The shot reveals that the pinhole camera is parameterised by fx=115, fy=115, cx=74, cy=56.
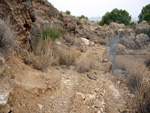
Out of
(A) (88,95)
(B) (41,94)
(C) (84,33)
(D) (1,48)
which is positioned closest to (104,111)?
(A) (88,95)

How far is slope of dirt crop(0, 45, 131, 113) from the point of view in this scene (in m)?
2.26

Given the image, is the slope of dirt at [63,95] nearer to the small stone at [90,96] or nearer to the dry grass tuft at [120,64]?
the small stone at [90,96]

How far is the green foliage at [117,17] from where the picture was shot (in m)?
41.6

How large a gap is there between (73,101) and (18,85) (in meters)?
1.28

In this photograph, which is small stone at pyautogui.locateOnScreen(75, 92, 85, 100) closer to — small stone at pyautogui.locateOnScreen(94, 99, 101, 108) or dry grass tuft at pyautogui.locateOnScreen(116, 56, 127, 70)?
small stone at pyautogui.locateOnScreen(94, 99, 101, 108)

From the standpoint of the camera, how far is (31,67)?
3.55 meters

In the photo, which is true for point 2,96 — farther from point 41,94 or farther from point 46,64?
point 46,64

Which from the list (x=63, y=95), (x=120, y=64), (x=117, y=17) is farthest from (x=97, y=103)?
(x=117, y=17)

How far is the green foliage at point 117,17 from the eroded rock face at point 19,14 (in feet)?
133

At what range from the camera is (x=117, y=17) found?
42.1m

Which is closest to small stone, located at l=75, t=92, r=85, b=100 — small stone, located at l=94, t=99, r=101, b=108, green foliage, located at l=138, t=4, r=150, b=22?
small stone, located at l=94, t=99, r=101, b=108

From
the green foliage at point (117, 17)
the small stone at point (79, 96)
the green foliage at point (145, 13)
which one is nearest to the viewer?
the small stone at point (79, 96)

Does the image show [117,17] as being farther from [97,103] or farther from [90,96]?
[97,103]

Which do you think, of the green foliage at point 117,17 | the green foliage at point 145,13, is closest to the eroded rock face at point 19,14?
the green foliage at point 117,17
